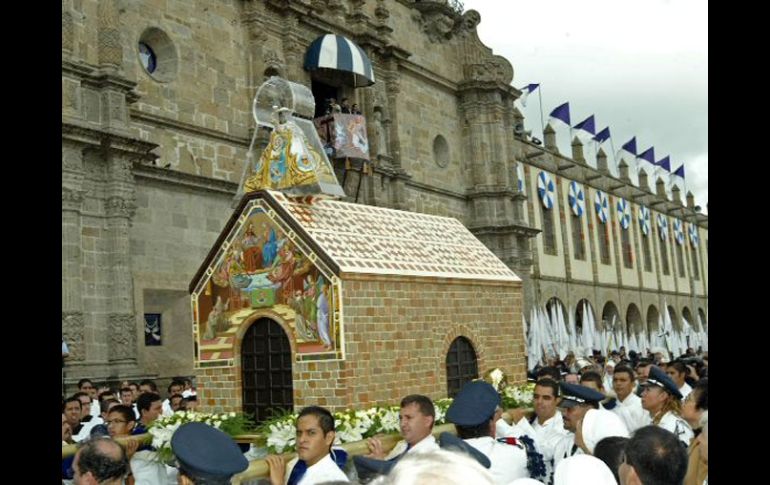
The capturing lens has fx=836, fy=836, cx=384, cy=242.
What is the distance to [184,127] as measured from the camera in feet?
58.4

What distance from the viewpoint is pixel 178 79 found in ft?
58.7

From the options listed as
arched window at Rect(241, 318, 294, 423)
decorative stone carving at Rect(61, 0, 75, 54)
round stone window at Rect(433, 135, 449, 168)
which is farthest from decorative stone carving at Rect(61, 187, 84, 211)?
round stone window at Rect(433, 135, 449, 168)

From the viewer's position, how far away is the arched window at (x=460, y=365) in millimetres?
9836

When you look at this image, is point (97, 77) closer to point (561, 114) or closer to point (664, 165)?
point (561, 114)

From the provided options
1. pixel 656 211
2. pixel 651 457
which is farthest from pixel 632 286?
pixel 651 457

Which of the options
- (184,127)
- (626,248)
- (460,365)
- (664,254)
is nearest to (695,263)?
(664,254)

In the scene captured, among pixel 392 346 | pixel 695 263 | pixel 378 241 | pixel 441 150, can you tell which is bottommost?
pixel 392 346

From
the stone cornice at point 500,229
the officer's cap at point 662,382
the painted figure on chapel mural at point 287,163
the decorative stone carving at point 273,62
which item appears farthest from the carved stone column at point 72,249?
the stone cornice at point 500,229

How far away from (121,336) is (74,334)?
95 centimetres

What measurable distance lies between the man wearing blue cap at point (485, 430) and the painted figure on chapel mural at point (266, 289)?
2409 mm

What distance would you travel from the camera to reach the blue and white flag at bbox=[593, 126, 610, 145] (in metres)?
41.3
